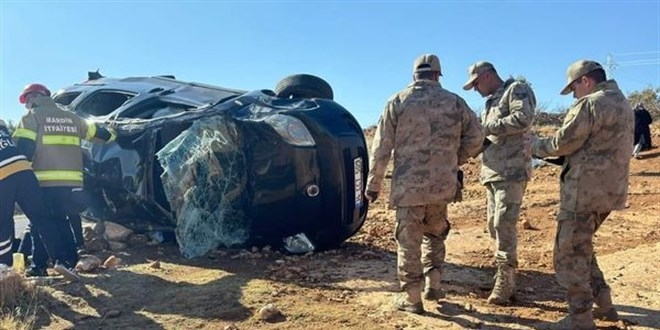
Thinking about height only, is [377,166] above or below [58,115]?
below

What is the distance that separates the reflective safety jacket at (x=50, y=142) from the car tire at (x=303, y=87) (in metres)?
2.02

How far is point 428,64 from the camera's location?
414 centimetres

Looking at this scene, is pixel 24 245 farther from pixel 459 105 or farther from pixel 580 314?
pixel 580 314

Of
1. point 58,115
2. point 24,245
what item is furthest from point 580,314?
point 24,245

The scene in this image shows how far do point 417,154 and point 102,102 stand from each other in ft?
14.0

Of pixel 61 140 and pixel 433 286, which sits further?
pixel 61 140

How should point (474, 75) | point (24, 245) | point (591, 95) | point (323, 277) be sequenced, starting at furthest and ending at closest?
point (24, 245) < point (323, 277) < point (474, 75) < point (591, 95)

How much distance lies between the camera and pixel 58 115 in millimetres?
5250

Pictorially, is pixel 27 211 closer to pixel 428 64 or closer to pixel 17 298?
pixel 17 298

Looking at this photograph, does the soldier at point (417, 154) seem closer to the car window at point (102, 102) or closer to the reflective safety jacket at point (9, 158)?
the reflective safety jacket at point (9, 158)

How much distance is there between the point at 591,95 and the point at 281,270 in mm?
2710

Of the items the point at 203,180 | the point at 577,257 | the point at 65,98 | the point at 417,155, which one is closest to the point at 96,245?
the point at 203,180

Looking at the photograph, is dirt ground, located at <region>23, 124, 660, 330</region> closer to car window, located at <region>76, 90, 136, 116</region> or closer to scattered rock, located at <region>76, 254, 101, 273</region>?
scattered rock, located at <region>76, 254, 101, 273</region>

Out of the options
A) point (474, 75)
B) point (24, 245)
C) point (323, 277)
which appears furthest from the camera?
point (24, 245)
